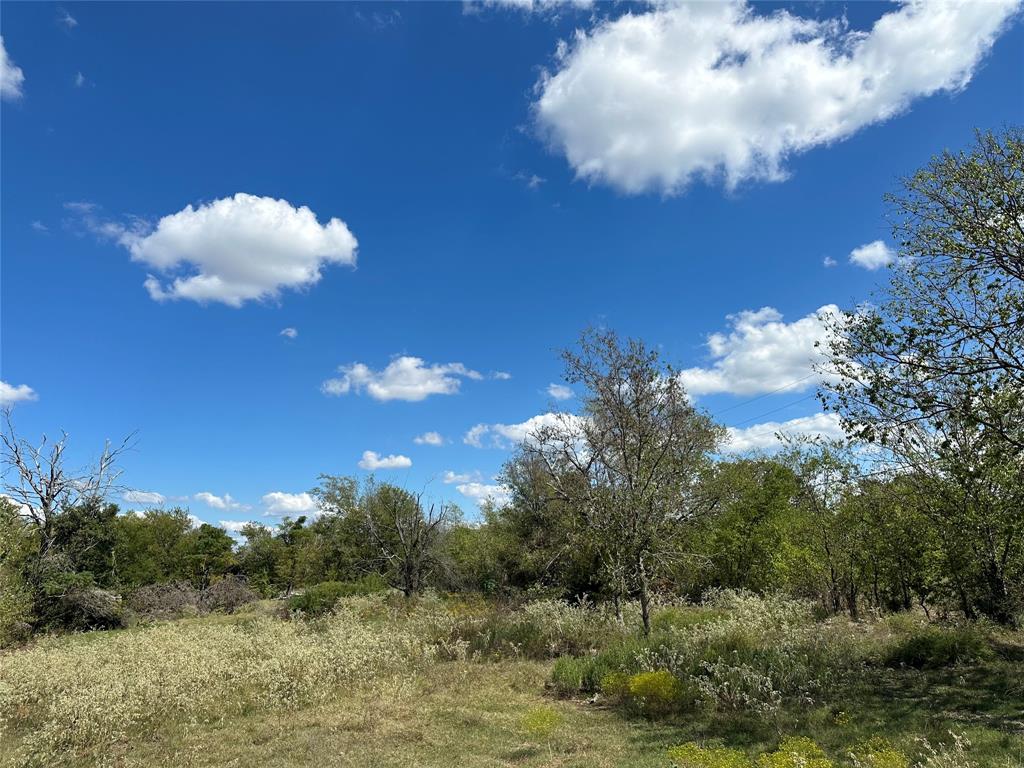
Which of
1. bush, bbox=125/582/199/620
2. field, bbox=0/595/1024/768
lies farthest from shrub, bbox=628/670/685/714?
bush, bbox=125/582/199/620

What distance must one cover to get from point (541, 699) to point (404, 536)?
23233 mm

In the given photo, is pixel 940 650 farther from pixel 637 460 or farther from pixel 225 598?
pixel 225 598

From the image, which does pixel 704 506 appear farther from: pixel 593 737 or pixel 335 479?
pixel 335 479

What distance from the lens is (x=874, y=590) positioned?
18844mm

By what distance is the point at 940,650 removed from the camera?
10.8 m

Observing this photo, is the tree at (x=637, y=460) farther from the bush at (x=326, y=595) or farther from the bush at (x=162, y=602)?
the bush at (x=162, y=602)

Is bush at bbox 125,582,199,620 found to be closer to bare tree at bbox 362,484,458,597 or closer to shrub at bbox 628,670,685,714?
bare tree at bbox 362,484,458,597

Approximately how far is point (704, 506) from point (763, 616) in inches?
144

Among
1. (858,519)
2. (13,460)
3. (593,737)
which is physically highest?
(13,460)

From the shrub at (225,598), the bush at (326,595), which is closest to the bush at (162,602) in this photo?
the shrub at (225,598)

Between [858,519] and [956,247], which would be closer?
[956,247]

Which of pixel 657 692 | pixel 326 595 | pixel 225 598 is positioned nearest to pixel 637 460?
pixel 657 692

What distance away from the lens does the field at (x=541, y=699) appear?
7.50 m

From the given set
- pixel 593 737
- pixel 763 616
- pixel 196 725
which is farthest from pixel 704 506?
A: pixel 196 725
